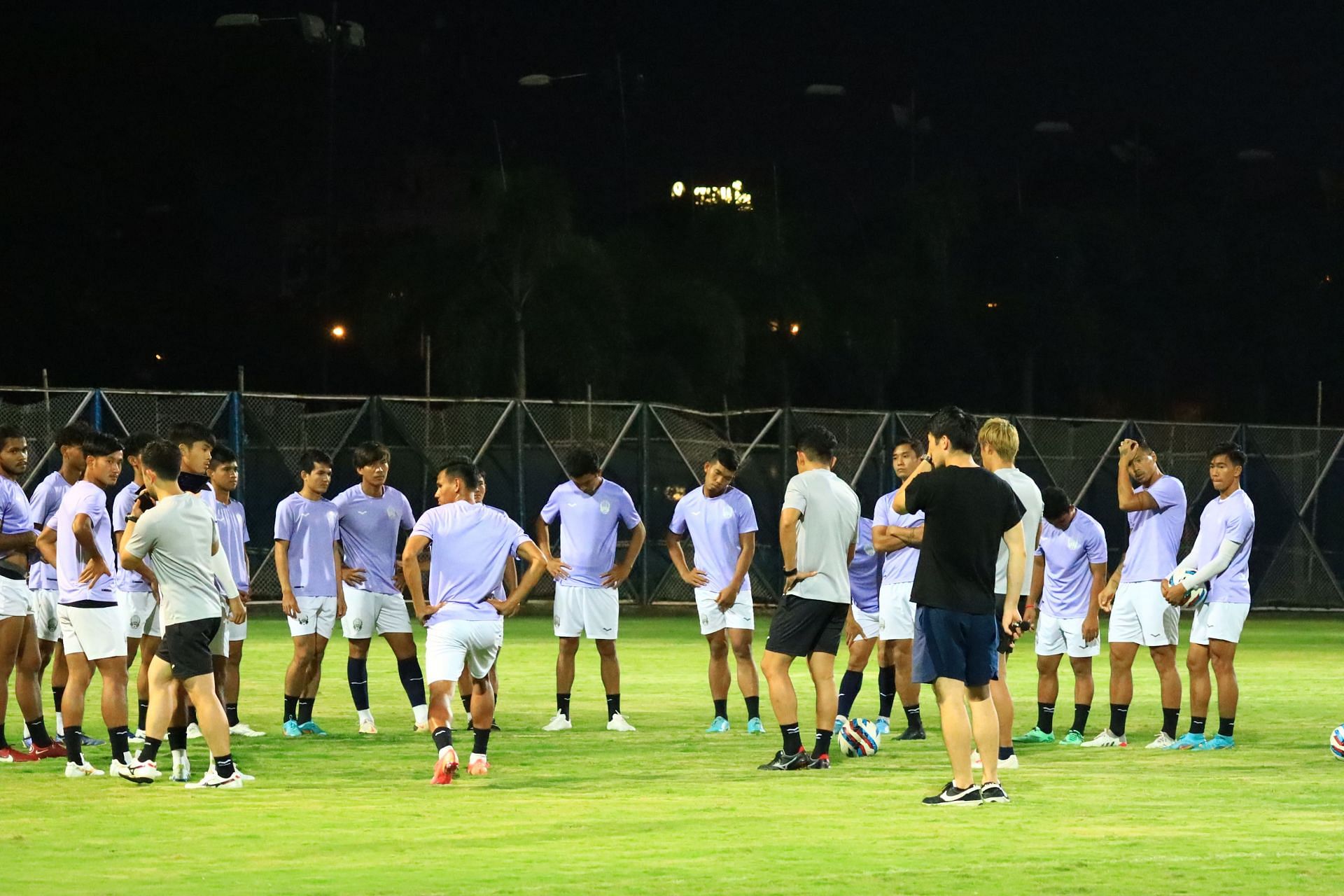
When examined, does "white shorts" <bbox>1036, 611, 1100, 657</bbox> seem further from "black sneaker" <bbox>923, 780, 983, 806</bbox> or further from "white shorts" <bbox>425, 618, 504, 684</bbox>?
"white shorts" <bbox>425, 618, 504, 684</bbox>

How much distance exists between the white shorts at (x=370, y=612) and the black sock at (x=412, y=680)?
1.04 feet

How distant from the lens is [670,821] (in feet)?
31.6

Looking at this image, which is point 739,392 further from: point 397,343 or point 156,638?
point 156,638

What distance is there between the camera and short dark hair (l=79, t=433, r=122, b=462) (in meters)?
11.6

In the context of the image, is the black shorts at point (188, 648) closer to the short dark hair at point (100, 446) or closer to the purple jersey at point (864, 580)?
the short dark hair at point (100, 446)

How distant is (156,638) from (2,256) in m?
40.3

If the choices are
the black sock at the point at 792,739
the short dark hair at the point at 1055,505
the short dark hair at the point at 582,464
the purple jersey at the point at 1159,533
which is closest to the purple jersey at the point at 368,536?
the short dark hair at the point at 582,464

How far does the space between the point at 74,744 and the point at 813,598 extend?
4.68 m

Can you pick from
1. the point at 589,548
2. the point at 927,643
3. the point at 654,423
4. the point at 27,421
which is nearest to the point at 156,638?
the point at 589,548

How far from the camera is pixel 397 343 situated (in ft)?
205

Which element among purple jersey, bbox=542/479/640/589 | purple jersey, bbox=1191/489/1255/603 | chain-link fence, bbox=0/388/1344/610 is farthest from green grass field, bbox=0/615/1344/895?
chain-link fence, bbox=0/388/1344/610

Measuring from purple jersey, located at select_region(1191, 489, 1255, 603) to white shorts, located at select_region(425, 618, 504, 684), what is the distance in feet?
17.0

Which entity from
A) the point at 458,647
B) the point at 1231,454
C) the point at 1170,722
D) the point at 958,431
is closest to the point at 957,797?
the point at 958,431

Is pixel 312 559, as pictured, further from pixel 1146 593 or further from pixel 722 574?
pixel 1146 593
